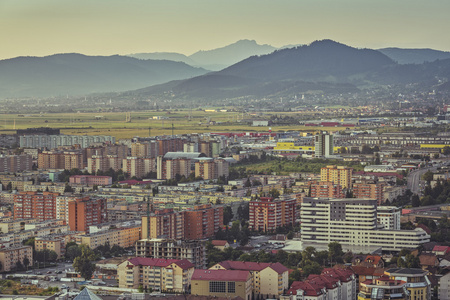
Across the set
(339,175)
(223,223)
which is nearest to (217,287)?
(223,223)

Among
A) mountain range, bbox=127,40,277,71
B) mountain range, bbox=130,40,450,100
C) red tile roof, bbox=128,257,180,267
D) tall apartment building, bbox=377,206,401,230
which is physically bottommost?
red tile roof, bbox=128,257,180,267

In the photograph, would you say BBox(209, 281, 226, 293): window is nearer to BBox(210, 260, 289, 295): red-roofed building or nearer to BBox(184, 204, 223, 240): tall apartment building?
BBox(210, 260, 289, 295): red-roofed building

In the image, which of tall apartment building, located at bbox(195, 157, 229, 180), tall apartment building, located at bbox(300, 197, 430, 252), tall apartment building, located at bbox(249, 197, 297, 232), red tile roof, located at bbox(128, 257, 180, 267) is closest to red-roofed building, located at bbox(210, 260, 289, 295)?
red tile roof, located at bbox(128, 257, 180, 267)

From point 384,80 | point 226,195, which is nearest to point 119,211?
point 226,195

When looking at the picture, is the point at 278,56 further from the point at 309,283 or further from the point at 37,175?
the point at 309,283

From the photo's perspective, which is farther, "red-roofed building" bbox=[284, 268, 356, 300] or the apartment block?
the apartment block

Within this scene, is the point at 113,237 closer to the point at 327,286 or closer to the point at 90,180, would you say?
the point at 327,286
